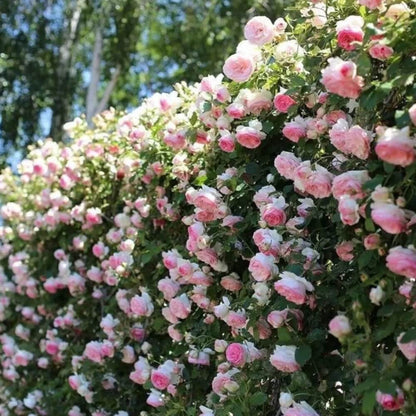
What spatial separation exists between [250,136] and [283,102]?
0.14m

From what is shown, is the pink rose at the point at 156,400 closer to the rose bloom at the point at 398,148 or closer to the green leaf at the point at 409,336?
the green leaf at the point at 409,336

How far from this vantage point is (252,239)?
211 centimetres

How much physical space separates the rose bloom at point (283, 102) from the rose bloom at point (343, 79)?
1.18ft

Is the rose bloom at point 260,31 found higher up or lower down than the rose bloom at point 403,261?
higher up

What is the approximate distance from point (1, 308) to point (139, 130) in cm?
177

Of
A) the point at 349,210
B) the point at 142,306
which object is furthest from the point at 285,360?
the point at 142,306

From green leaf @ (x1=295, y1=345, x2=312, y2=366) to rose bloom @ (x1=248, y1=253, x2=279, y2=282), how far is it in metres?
0.21

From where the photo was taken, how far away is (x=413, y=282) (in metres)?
1.42

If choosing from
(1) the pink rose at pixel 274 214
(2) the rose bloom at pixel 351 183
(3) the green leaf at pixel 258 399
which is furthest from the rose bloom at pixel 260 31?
(3) the green leaf at pixel 258 399

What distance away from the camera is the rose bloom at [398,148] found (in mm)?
1340

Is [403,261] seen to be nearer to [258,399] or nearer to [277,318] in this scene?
[277,318]

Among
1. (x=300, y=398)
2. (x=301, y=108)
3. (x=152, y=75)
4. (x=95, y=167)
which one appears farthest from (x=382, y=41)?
(x=152, y=75)

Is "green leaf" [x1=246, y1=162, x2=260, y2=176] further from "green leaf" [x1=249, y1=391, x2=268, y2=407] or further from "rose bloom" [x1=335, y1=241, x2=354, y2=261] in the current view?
"green leaf" [x1=249, y1=391, x2=268, y2=407]

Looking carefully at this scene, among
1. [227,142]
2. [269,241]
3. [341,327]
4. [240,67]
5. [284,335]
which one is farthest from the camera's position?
[227,142]
